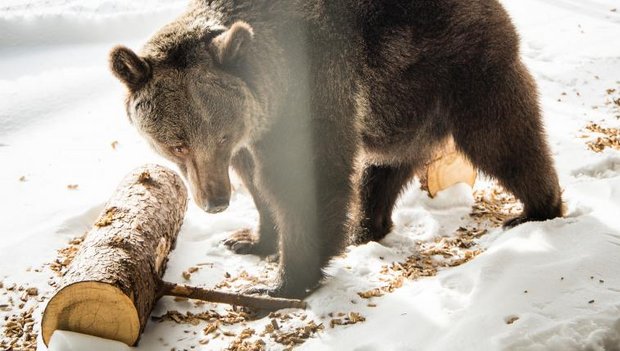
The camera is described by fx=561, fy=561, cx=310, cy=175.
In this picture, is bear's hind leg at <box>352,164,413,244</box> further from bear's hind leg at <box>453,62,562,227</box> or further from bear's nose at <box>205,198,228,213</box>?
bear's nose at <box>205,198,228,213</box>

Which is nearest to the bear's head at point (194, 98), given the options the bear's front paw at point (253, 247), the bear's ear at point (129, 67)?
the bear's ear at point (129, 67)

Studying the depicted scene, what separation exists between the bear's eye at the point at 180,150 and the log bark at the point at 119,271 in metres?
0.69

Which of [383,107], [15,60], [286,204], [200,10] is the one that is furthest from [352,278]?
[15,60]

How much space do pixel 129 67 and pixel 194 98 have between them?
421mm

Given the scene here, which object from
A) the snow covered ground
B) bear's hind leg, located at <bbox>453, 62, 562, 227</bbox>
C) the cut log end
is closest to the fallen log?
the cut log end

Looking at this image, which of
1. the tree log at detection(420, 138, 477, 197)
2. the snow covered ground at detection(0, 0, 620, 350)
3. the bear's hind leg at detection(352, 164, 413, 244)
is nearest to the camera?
the snow covered ground at detection(0, 0, 620, 350)

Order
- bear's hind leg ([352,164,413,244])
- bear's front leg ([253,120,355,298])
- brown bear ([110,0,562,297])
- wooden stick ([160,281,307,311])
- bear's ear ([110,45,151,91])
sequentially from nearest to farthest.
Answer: bear's ear ([110,45,151,91]), brown bear ([110,0,562,297]), wooden stick ([160,281,307,311]), bear's front leg ([253,120,355,298]), bear's hind leg ([352,164,413,244])

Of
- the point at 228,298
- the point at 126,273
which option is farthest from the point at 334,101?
the point at 126,273

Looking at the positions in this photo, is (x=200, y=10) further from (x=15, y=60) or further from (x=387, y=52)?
(x=15, y=60)

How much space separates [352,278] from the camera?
4.12m

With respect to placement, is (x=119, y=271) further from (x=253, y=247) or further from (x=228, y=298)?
(x=253, y=247)

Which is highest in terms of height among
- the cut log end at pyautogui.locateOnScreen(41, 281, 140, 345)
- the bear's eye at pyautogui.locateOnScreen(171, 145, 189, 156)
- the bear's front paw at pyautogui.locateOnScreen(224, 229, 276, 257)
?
the bear's eye at pyautogui.locateOnScreen(171, 145, 189, 156)

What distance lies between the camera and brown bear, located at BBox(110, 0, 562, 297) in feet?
11.8

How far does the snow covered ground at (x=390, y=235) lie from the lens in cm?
305
